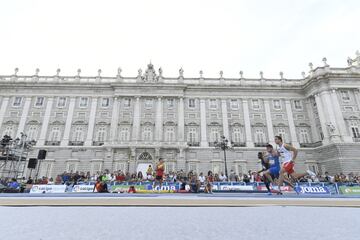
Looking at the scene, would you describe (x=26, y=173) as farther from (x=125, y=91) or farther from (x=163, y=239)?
(x=163, y=239)

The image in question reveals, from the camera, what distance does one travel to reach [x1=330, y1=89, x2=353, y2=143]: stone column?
27.5 m

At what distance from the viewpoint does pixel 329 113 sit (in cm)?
2872

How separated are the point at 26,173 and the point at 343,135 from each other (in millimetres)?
42040

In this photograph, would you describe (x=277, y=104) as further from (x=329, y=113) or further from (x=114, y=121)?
(x=114, y=121)

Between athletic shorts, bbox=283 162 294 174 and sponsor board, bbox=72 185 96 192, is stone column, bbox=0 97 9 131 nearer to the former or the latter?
sponsor board, bbox=72 185 96 192

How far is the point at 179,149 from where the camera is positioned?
94.6ft

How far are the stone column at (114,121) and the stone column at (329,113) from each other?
2900cm

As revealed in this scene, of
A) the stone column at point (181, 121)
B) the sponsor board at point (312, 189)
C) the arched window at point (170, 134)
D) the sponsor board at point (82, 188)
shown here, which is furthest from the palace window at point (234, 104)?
the sponsor board at point (82, 188)

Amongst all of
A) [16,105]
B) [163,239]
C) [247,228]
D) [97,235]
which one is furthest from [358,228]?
[16,105]

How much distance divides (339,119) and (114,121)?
31.1 m

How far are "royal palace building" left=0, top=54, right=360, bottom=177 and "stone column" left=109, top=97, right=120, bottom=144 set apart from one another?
0.14 metres

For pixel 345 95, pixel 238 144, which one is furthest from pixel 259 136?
pixel 345 95

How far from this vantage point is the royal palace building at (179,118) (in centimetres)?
2844

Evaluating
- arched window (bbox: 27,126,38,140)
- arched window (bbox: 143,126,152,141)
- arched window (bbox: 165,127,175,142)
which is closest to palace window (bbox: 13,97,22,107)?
arched window (bbox: 27,126,38,140)
